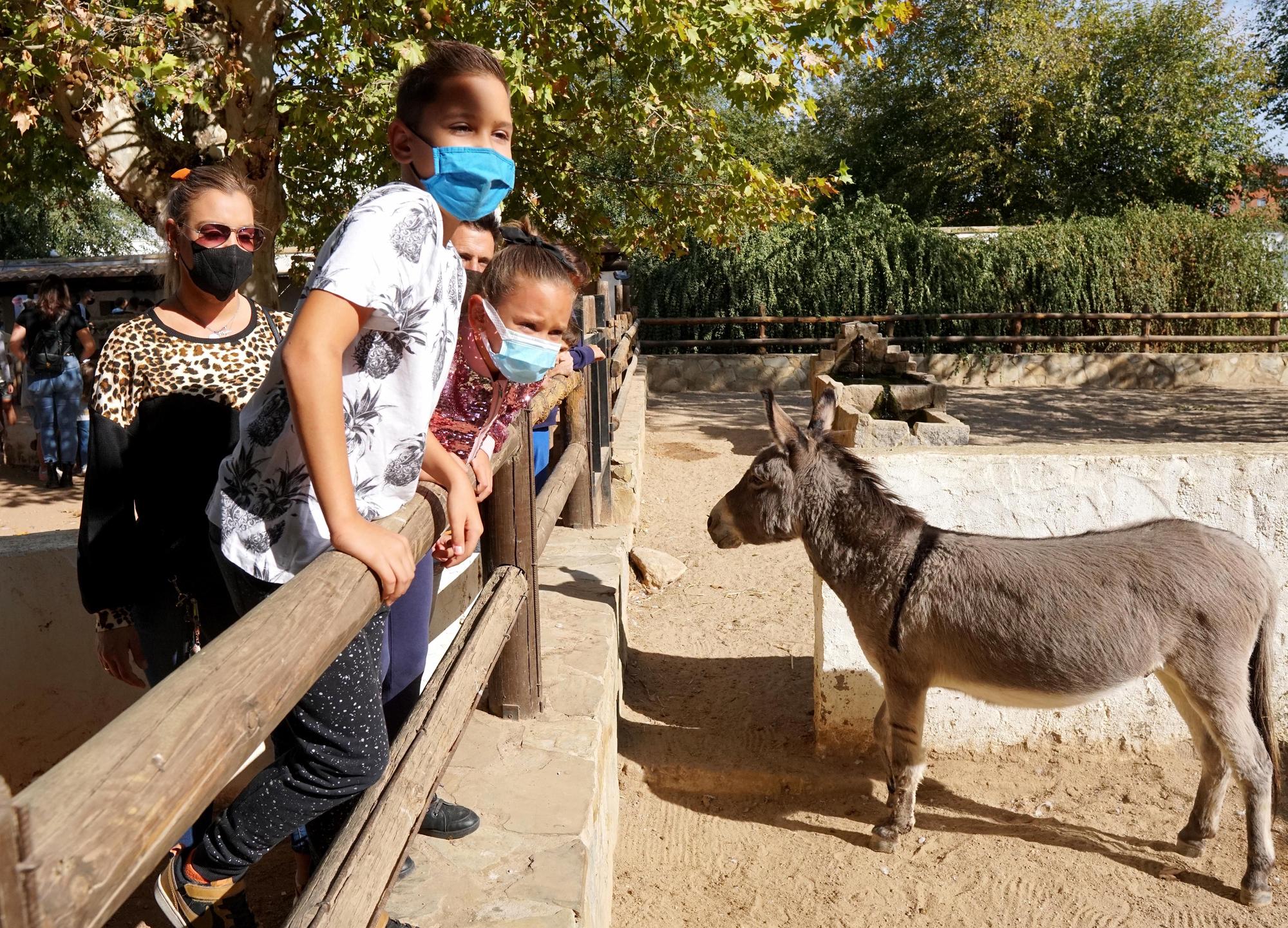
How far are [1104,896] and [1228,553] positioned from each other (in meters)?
1.27

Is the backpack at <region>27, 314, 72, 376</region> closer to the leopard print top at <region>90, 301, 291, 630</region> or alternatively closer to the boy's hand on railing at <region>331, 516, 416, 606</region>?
the leopard print top at <region>90, 301, 291, 630</region>

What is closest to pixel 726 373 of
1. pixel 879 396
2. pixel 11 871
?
pixel 879 396

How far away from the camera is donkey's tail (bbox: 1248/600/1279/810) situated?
3.42m

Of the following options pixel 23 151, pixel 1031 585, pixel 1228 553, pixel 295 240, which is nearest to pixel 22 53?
pixel 23 151

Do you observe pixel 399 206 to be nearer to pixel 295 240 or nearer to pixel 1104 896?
pixel 1104 896

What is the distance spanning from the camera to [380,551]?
1.45 meters

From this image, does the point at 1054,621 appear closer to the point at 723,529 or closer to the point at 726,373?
the point at 723,529

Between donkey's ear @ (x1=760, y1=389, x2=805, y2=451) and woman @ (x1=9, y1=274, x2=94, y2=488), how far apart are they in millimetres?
8195

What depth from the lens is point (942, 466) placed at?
402cm

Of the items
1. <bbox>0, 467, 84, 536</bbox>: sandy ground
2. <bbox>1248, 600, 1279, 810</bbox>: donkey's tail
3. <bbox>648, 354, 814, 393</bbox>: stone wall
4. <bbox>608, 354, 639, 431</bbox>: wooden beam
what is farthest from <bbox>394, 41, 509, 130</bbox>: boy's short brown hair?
<bbox>648, 354, 814, 393</bbox>: stone wall

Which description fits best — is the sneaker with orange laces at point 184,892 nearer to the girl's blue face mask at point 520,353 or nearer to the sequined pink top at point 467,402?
the sequined pink top at point 467,402

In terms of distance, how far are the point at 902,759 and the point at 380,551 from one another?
8.73ft

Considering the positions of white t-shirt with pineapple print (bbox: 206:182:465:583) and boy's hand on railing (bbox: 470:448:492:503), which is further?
boy's hand on railing (bbox: 470:448:492:503)

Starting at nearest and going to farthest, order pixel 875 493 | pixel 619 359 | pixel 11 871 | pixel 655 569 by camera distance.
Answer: pixel 11 871 < pixel 875 493 < pixel 655 569 < pixel 619 359
